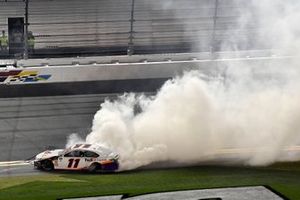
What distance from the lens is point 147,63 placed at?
2141 centimetres

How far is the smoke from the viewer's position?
51.3 feet

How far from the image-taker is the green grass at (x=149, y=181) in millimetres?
13297

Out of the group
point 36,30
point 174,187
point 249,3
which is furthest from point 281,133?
point 36,30

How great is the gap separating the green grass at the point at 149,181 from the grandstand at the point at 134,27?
770 cm

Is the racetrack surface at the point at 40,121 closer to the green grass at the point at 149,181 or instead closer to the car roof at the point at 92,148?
the car roof at the point at 92,148

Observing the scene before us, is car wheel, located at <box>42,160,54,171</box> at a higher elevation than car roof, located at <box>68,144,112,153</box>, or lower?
lower

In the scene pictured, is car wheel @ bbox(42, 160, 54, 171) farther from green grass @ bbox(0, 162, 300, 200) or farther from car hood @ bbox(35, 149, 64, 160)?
green grass @ bbox(0, 162, 300, 200)

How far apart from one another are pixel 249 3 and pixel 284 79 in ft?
14.9

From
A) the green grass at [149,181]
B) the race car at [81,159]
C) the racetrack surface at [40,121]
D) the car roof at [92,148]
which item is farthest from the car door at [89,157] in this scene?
the racetrack surface at [40,121]

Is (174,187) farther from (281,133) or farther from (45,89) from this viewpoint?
(45,89)

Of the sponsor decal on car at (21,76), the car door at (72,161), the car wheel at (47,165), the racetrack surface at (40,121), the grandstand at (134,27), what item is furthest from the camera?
the grandstand at (134,27)

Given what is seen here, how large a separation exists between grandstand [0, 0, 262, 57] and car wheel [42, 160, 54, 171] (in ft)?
27.5

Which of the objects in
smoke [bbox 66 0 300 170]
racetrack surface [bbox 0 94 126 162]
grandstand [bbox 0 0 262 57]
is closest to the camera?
smoke [bbox 66 0 300 170]

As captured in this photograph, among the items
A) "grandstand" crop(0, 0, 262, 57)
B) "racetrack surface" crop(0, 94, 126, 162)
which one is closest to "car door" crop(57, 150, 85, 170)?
"racetrack surface" crop(0, 94, 126, 162)
